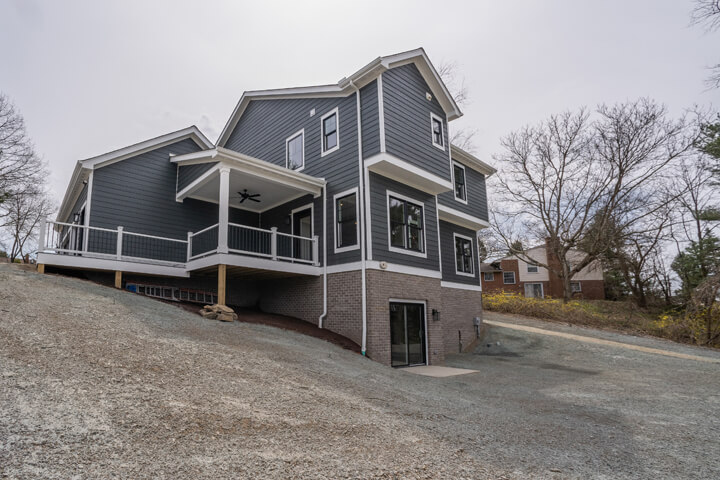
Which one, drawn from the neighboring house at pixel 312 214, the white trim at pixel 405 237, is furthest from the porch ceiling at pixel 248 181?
the white trim at pixel 405 237

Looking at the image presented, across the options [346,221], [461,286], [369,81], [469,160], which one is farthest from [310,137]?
[461,286]

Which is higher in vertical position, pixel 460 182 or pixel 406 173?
pixel 460 182

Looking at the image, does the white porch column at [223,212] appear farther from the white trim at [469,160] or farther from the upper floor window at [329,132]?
the white trim at [469,160]

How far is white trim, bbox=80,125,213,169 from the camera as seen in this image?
11.7 metres

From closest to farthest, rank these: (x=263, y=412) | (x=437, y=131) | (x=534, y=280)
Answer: (x=263, y=412) → (x=437, y=131) → (x=534, y=280)

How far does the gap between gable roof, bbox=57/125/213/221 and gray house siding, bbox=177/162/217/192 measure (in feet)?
3.58

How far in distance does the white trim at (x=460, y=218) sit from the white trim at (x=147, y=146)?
8.63 m

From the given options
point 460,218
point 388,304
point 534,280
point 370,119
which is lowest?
point 388,304

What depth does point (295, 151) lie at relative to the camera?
1377cm

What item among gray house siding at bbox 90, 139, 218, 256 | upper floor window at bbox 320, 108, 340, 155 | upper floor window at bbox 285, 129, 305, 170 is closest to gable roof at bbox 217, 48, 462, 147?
upper floor window at bbox 320, 108, 340, 155

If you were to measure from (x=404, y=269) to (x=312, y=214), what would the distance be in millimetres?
3237

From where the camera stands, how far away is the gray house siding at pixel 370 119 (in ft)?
36.0

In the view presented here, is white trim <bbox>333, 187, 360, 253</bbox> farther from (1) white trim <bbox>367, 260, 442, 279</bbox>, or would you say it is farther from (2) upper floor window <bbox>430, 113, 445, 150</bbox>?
(2) upper floor window <bbox>430, 113, 445, 150</bbox>

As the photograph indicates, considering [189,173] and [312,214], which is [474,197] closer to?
[312,214]
